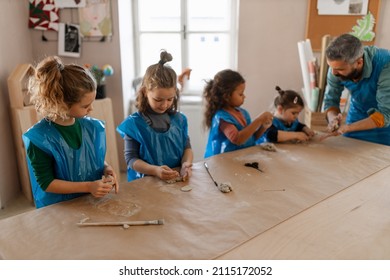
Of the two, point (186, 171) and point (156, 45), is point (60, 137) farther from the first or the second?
point (156, 45)

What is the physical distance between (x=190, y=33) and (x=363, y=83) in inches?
73.4

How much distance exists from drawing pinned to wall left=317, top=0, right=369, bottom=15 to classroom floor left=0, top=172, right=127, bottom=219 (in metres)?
2.76

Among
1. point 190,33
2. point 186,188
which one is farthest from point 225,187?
point 190,33

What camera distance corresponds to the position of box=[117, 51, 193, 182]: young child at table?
1.38 meters

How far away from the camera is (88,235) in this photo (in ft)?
2.96

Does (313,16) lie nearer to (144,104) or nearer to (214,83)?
(214,83)

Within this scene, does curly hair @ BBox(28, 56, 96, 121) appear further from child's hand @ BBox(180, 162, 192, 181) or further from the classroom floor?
the classroom floor

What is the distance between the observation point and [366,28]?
2.72 meters

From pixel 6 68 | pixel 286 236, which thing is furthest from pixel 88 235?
pixel 6 68

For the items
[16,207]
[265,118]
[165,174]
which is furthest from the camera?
[16,207]

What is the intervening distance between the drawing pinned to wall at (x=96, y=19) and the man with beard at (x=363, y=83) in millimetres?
1874

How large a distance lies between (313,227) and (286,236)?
0.10 metres

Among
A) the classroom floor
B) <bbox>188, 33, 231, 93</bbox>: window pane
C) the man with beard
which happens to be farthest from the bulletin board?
the classroom floor

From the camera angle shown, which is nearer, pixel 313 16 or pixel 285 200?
pixel 285 200
